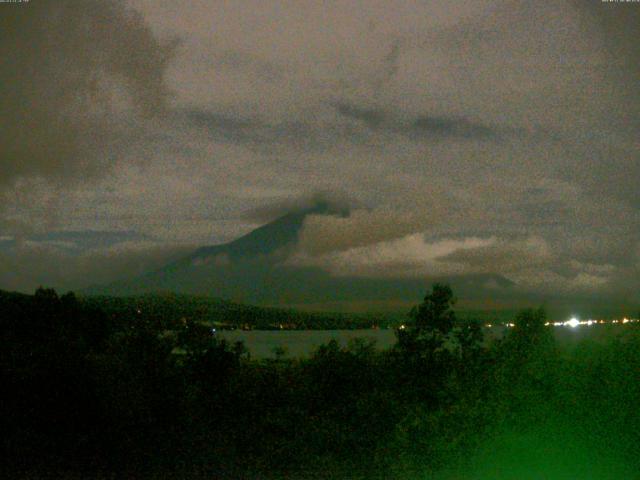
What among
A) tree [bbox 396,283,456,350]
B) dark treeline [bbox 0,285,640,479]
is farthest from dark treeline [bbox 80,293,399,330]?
tree [bbox 396,283,456,350]

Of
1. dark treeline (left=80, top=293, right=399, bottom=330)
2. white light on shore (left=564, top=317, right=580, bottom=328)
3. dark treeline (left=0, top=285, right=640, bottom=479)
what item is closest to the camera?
dark treeline (left=0, top=285, right=640, bottom=479)

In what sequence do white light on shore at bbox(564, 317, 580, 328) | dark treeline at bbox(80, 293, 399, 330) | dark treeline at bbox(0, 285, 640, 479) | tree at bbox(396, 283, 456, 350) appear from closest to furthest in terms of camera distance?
dark treeline at bbox(0, 285, 640, 479), white light on shore at bbox(564, 317, 580, 328), tree at bbox(396, 283, 456, 350), dark treeline at bbox(80, 293, 399, 330)

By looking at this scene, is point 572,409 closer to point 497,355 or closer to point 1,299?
point 497,355

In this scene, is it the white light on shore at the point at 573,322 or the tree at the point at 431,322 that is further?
the tree at the point at 431,322

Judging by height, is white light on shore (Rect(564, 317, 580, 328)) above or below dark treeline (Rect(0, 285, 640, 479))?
above

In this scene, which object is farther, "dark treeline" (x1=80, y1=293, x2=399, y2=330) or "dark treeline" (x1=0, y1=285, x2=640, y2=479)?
"dark treeline" (x1=80, y1=293, x2=399, y2=330)

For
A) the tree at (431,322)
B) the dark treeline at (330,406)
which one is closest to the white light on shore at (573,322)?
the dark treeline at (330,406)

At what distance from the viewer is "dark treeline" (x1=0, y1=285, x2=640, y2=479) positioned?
7320 mm

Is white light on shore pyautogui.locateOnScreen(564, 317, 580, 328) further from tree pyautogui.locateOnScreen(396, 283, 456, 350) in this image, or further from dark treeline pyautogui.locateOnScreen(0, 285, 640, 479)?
tree pyautogui.locateOnScreen(396, 283, 456, 350)

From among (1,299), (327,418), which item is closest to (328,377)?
(327,418)

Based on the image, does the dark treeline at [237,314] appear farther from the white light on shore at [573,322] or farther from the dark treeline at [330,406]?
the white light on shore at [573,322]

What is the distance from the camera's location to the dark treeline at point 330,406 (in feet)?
24.0

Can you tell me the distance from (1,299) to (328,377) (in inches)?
548

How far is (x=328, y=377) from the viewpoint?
14.6m
